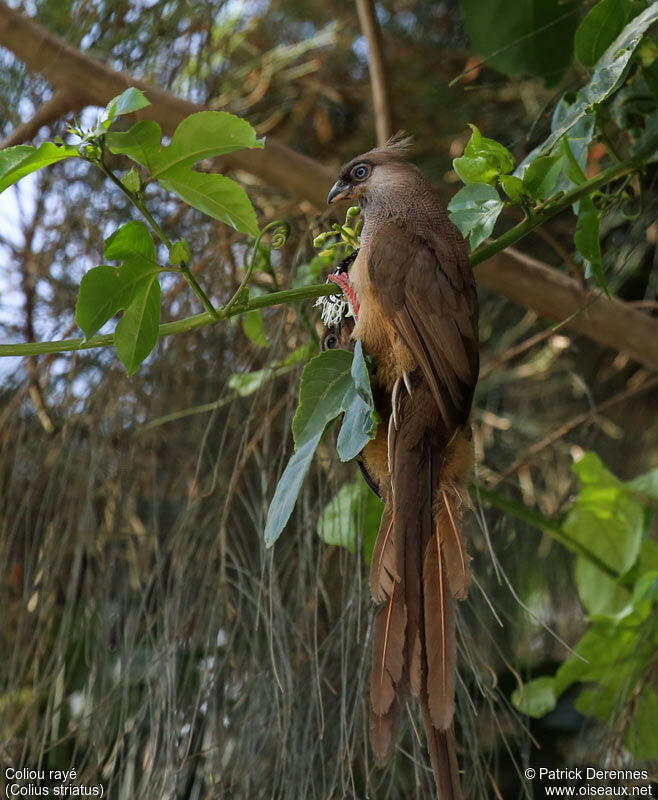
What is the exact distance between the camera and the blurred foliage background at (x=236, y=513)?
154cm

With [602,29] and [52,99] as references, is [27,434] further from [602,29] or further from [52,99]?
[602,29]

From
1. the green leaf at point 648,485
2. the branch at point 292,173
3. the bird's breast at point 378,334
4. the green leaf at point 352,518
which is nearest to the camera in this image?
the bird's breast at point 378,334

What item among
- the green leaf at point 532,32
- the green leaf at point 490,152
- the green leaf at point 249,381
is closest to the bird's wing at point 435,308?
the green leaf at point 490,152

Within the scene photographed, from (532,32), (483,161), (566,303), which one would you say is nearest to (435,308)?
(483,161)

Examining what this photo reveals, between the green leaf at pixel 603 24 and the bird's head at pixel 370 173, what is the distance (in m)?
0.28

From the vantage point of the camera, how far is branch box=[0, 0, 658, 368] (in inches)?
67.2

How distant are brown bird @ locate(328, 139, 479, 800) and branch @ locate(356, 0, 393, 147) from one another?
2.35ft

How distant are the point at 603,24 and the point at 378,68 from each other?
658 mm

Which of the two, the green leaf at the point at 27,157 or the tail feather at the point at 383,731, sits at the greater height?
the green leaf at the point at 27,157

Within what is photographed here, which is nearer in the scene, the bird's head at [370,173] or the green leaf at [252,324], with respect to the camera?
the bird's head at [370,173]

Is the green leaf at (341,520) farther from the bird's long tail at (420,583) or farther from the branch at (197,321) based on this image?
the branch at (197,321)

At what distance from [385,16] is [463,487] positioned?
6.14 feet

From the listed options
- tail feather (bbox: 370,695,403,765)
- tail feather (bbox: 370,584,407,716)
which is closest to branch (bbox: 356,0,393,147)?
tail feather (bbox: 370,584,407,716)

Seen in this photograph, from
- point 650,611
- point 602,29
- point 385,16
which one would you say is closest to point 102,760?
point 650,611
